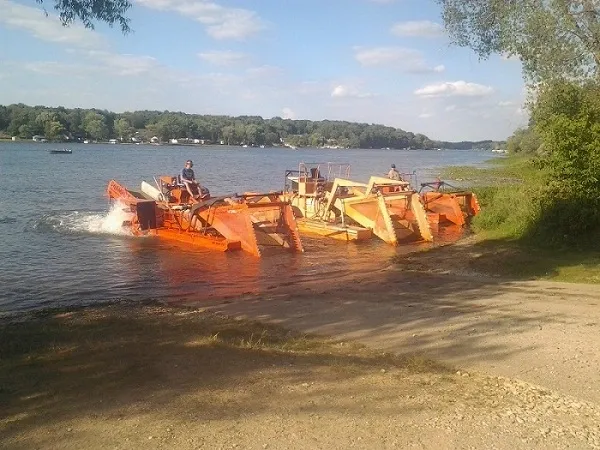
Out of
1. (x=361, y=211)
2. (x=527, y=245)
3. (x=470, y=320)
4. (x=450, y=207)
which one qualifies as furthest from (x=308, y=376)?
(x=450, y=207)

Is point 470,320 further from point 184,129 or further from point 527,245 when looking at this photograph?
point 184,129

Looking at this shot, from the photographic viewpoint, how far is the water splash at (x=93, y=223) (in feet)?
68.6

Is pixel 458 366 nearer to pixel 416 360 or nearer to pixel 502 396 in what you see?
pixel 416 360

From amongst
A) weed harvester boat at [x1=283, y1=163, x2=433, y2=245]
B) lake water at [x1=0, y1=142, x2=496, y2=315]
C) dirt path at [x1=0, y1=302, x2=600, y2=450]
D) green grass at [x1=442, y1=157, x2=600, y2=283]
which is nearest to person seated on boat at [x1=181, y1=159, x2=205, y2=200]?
lake water at [x1=0, y1=142, x2=496, y2=315]

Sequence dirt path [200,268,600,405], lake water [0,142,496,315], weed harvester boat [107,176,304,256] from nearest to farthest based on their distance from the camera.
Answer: dirt path [200,268,600,405]
lake water [0,142,496,315]
weed harvester boat [107,176,304,256]

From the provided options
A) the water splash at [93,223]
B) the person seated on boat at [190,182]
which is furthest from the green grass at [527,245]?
the water splash at [93,223]

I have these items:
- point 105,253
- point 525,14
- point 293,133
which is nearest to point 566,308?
point 525,14

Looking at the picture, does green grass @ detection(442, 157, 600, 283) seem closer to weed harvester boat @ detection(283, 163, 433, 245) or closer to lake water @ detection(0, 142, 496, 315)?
weed harvester boat @ detection(283, 163, 433, 245)

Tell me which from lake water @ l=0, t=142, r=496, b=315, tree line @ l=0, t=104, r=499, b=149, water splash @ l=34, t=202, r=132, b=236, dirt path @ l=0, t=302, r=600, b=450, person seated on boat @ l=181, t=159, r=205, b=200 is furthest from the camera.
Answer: tree line @ l=0, t=104, r=499, b=149

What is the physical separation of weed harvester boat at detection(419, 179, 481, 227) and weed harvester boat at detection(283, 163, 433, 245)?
1824mm

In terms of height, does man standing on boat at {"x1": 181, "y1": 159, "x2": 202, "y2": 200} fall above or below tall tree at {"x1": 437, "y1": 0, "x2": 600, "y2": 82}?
below

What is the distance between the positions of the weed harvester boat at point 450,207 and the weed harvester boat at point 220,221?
6586 millimetres

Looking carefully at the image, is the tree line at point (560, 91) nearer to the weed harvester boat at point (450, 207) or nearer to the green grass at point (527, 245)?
the green grass at point (527, 245)

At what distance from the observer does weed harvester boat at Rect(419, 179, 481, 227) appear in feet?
72.8
